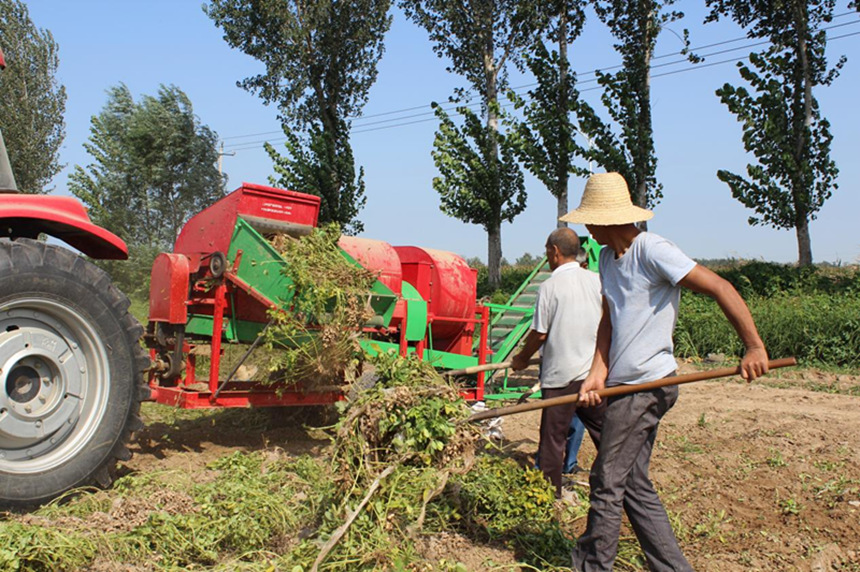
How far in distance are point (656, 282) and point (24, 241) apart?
340cm

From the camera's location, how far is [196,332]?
642cm

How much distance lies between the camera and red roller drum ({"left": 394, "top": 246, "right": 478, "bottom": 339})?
25.4ft

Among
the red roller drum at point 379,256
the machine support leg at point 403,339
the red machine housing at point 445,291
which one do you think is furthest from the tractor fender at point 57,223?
Answer: the red machine housing at point 445,291

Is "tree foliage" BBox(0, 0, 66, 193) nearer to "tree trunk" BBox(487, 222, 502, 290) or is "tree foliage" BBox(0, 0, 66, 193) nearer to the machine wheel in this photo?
"tree trunk" BBox(487, 222, 502, 290)

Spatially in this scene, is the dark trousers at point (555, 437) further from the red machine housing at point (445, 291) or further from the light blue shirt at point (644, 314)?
the red machine housing at point (445, 291)

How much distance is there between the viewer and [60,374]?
4.21m

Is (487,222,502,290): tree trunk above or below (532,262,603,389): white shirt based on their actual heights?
above

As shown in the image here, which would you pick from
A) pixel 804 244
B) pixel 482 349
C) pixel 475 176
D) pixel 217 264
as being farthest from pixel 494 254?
pixel 217 264

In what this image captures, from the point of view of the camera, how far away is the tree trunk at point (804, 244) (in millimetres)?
16625

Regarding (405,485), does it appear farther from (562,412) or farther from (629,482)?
(562,412)

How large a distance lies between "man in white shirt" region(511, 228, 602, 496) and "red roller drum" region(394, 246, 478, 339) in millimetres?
2681

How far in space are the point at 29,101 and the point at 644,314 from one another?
2890 cm

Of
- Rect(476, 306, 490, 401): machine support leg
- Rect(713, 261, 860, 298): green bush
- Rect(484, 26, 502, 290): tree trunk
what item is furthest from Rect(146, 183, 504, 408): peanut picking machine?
Rect(484, 26, 502, 290): tree trunk

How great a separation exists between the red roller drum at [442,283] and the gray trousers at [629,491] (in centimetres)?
417
